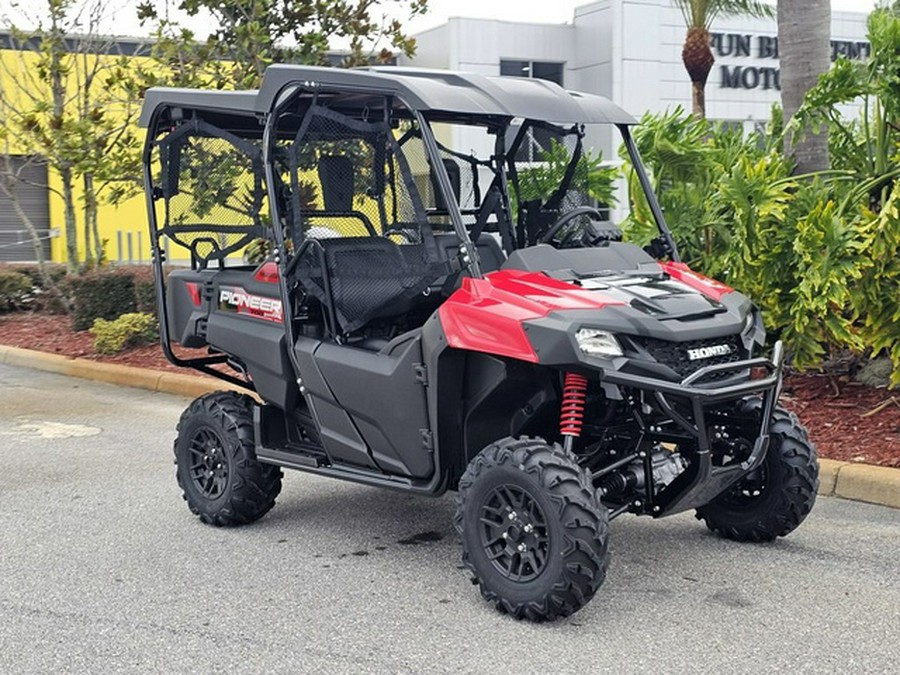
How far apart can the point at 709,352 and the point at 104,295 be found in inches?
382

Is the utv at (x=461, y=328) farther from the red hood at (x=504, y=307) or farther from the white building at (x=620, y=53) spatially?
the white building at (x=620, y=53)

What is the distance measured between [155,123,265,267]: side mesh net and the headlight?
2.09m

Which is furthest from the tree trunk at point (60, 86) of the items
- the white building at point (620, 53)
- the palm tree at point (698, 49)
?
the white building at point (620, 53)

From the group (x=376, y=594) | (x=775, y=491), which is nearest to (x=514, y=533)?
(x=376, y=594)

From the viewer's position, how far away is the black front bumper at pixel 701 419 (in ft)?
Answer: 15.9

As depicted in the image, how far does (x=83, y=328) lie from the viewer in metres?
13.9

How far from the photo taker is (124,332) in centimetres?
A: 1266

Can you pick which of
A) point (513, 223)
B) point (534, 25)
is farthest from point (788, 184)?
point (534, 25)

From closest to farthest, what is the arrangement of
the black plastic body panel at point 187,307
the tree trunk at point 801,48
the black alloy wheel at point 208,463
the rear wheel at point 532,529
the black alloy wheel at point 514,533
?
the rear wheel at point 532,529 → the black alloy wheel at point 514,533 → the black alloy wheel at point 208,463 → the black plastic body panel at point 187,307 → the tree trunk at point 801,48

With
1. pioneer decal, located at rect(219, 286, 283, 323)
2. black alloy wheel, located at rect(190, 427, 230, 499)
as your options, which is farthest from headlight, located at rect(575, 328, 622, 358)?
black alloy wheel, located at rect(190, 427, 230, 499)

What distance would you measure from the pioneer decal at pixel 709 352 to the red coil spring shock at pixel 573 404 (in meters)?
0.43

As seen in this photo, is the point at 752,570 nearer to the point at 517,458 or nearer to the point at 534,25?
the point at 517,458

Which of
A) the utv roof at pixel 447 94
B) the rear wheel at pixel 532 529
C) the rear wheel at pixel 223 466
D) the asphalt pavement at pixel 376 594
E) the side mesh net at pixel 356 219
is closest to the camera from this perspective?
the asphalt pavement at pixel 376 594

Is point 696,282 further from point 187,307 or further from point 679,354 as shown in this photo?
point 187,307
